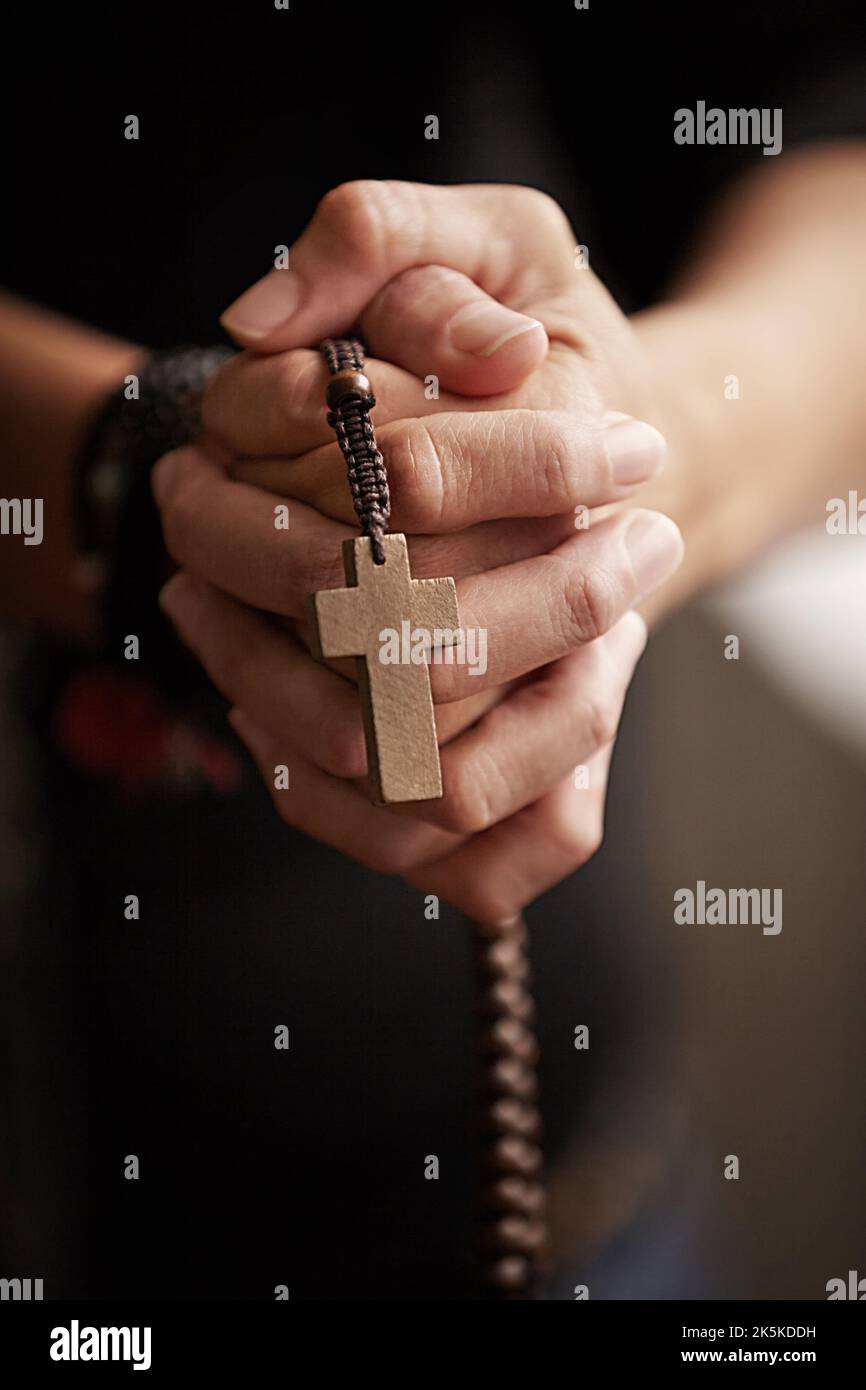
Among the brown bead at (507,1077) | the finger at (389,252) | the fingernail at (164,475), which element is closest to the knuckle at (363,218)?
the finger at (389,252)

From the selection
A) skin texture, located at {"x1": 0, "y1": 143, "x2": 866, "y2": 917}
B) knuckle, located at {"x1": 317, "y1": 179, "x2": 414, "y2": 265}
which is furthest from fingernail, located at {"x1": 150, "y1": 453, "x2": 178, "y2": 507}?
knuckle, located at {"x1": 317, "y1": 179, "x2": 414, "y2": 265}

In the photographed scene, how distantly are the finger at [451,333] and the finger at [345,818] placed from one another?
0.14 m

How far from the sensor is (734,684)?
632mm

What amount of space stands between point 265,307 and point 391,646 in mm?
131

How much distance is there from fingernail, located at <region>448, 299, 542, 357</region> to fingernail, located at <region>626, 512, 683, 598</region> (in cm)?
7

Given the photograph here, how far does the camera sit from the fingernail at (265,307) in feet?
1.13

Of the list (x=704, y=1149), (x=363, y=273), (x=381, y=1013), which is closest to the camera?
(x=363, y=273)

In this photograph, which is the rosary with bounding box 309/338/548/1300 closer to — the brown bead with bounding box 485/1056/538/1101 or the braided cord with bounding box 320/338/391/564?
the braided cord with bounding box 320/338/391/564

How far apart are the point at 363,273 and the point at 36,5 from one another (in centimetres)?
32

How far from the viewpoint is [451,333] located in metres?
0.33

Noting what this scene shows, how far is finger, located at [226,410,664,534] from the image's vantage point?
0.31 m

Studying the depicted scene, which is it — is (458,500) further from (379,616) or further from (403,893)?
(403,893)

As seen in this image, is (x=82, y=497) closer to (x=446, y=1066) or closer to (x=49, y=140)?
(x=49, y=140)
